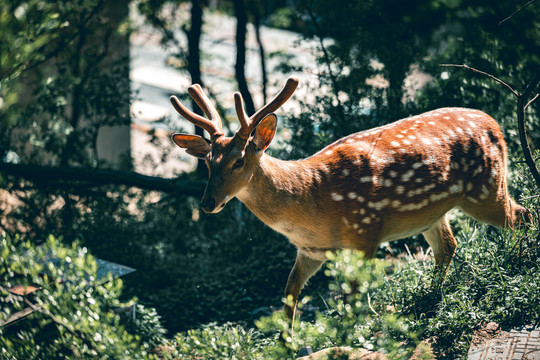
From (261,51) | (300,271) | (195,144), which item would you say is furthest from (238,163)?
(261,51)

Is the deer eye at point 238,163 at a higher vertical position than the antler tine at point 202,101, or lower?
lower

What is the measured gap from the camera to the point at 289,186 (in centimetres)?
452

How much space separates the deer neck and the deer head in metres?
0.10

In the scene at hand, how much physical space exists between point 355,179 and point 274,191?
2.19ft

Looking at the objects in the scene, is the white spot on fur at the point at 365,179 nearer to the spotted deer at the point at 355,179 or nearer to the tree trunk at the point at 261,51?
the spotted deer at the point at 355,179

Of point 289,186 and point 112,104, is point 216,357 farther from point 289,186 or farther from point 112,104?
point 112,104

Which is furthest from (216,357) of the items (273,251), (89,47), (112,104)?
(89,47)

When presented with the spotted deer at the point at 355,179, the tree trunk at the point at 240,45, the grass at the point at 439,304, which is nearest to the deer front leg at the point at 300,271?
the spotted deer at the point at 355,179

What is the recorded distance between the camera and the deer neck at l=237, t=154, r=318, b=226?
175 inches

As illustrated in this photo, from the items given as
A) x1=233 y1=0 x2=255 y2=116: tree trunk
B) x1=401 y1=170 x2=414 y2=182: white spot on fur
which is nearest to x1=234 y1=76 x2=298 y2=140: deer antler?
x1=401 y1=170 x2=414 y2=182: white spot on fur

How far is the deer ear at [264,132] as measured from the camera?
14.3ft

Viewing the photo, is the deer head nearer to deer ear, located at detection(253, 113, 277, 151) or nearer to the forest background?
deer ear, located at detection(253, 113, 277, 151)

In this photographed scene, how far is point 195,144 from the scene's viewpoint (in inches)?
183

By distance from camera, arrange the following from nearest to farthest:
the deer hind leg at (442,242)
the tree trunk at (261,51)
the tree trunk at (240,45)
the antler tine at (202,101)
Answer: the antler tine at (202,101) → the deer hind leg at (442,242) → the tree trunk at (240,45) → the tree trunk at (261,51)
